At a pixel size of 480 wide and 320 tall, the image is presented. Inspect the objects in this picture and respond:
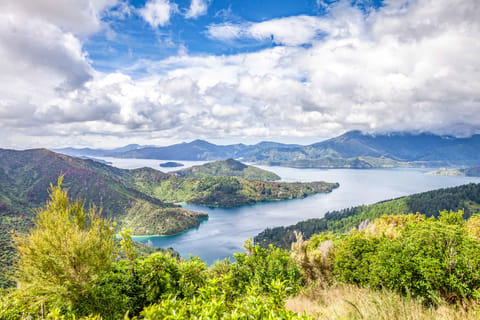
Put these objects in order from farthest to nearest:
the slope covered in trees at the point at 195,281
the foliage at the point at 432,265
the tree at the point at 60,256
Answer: the foliage at the point at 432,265 → the tree at the point at 60,256 → the slope covered in trees at the point at 195,281

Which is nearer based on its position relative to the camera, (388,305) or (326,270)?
(388,305)

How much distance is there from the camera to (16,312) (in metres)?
6.82

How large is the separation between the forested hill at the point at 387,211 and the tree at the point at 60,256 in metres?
117

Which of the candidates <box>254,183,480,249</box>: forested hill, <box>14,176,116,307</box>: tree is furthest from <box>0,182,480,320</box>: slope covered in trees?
<box>254,183,480,249</box>: forested hill

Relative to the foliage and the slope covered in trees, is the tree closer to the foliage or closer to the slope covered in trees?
the slope covered in trees

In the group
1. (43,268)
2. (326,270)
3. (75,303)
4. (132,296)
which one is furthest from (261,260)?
(43,268)

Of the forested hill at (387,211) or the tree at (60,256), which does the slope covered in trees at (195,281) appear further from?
the forested hill at (387,211)

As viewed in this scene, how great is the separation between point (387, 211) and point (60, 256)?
152 metres

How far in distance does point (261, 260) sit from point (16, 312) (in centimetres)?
1199

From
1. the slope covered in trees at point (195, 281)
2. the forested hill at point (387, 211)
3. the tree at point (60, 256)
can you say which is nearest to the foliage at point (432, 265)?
the slope covered in trees at point (195, 281)

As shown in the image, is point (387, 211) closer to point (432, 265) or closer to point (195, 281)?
point (432, 265)

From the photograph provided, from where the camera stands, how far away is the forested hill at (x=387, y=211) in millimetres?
127356

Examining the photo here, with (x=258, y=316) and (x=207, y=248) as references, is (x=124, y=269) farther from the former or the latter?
(x=207, y=248)

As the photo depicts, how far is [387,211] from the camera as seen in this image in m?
133
